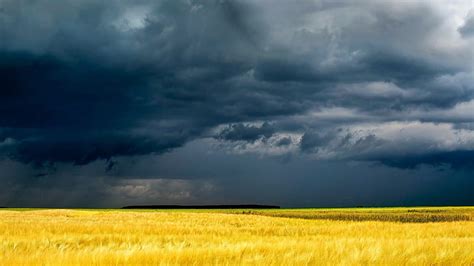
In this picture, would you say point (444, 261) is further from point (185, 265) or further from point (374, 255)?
point (185, 265)

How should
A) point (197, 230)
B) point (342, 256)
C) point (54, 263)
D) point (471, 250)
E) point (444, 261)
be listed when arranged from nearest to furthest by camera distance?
point (54, 263), point (342, 256), point (444, 261), point (471, 250), point (197, 230)

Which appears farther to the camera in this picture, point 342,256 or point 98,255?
point 342,256

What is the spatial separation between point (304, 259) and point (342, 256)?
101cm

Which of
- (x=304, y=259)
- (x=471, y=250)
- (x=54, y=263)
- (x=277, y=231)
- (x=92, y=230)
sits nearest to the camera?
(x=54, y=263)

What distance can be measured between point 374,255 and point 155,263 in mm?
3967

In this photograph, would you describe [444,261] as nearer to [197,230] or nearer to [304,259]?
[304,259]

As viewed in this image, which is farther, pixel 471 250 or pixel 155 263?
pixel 471 250

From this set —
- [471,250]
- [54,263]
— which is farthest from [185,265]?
[471,250]

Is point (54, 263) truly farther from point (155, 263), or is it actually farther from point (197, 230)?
point (197, 230)

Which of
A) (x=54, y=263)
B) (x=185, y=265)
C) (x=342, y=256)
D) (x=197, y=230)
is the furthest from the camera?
(x=197, y=230)

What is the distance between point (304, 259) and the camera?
8930 mm

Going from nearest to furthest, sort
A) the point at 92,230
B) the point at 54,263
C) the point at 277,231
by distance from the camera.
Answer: the point at 54,263, the point at 92,230, the point at 277,231

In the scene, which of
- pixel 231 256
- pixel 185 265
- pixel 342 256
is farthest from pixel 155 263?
pixel 342 256

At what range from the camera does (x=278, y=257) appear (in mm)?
9320
